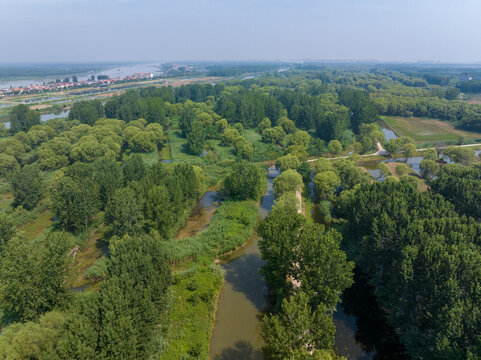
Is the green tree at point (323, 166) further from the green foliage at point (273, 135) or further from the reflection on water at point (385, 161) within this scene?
the green foliage at point (273, 135)

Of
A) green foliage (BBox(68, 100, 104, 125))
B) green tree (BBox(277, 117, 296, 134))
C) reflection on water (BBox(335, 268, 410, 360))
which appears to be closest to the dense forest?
reflection on water (BBox(335, 268, 410, 360))

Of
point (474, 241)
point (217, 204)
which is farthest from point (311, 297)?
point (217, 204)

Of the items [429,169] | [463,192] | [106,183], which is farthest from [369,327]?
[429,169]

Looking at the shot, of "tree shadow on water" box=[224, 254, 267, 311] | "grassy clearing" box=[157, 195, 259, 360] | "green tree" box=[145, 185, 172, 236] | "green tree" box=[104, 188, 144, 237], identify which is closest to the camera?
"grassy clearing" box=[157, 195, 259, 360]

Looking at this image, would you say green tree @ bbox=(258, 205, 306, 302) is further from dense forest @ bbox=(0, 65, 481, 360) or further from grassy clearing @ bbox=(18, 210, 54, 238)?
grassy clearing @ bbox=(18, 210, 54, 238)

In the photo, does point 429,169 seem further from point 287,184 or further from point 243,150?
point 243,150

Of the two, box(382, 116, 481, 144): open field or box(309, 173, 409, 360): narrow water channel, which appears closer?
box(309, 173, 409, 360): narrow water channel
